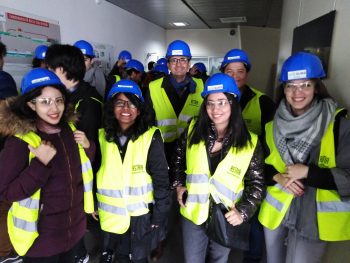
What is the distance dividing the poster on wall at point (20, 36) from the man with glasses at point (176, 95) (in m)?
1.98

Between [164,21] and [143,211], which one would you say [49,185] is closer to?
[143,211]

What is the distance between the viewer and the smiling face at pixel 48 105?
1.36 meters

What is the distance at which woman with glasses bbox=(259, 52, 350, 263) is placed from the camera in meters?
1.32

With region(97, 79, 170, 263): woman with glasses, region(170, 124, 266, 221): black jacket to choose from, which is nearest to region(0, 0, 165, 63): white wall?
region(97, 79, 170, 263): woman with glasses

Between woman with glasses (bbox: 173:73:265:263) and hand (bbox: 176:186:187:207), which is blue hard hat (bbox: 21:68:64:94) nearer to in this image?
woman with glasses (bbox: 173:73:265:263)

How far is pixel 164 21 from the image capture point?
26.2ft

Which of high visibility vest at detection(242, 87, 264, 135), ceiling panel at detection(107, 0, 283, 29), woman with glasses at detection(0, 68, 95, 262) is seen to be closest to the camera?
woman with glasses at detection(0, 68, 95, 262)

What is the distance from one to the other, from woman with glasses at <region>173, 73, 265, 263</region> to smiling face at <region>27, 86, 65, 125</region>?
0.76 metres

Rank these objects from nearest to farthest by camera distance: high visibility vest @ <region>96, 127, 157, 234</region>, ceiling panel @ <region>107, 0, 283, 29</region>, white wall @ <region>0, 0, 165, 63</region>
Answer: high visibility vest @ <region>96, 127, 157, 234</region>
white wall @ <region>0, 0, 165, 63</region>
ceiling panel @ <region>107, 0, 283, 29</region>

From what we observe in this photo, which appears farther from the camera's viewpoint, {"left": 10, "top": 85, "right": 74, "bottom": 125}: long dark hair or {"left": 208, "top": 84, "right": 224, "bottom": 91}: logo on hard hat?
{"left": 208, "top": 84, "right": 224, "bottom": 91}: logo on hard hat

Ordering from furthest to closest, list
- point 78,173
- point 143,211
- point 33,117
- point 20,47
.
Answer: point 20,47
point 143,211
point 78,173
point 33,117

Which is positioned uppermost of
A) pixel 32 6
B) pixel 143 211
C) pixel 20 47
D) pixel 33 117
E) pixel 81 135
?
pixel 32 6

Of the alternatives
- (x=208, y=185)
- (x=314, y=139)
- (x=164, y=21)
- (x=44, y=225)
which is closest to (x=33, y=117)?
(x=44, y=225)

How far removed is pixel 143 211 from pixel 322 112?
1.15 meters
